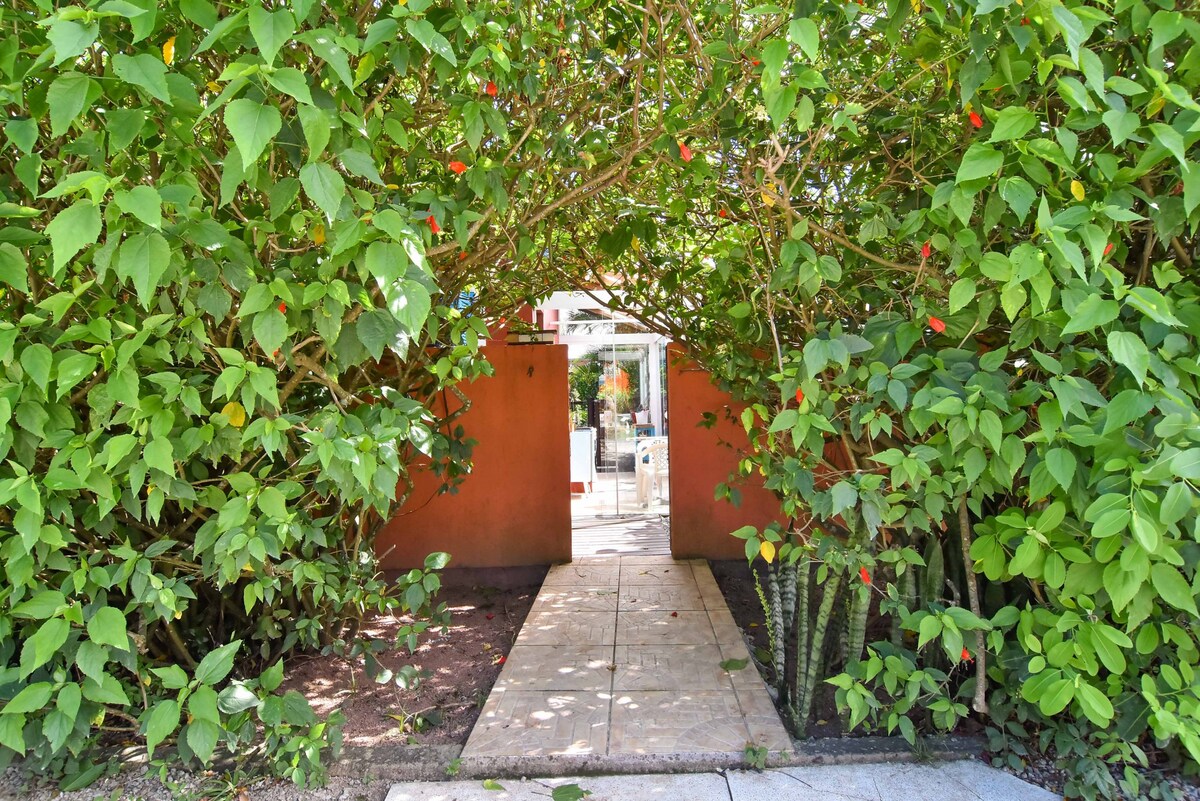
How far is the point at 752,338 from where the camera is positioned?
2.88 m

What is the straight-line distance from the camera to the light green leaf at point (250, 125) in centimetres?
119

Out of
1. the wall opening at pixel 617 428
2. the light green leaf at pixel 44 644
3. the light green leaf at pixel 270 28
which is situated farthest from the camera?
the wall opening at pixel 617 428

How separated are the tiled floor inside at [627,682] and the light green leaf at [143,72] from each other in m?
2.31

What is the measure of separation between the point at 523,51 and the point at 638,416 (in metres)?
6.55

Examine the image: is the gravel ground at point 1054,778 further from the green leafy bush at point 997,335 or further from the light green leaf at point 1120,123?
the light green leaf at point 1120,123

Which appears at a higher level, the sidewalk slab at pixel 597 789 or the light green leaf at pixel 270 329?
the light green leaf at pixel 270 329

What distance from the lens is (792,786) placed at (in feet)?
7.72

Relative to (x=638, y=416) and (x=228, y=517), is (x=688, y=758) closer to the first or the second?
(x=228, y=517)

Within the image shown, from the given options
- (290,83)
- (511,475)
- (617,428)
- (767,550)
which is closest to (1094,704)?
(767,550)

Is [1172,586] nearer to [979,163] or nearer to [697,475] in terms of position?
[979,163]

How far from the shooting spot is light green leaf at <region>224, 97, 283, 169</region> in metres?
1.19

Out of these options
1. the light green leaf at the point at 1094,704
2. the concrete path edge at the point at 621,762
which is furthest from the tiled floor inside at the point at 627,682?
the light green leaf at the point at 1094,704

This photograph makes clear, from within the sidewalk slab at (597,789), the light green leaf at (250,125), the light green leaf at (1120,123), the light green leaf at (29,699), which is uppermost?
the light green leaf at (1120,123)

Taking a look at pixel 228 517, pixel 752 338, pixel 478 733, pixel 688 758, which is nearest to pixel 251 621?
pixel 478 733
